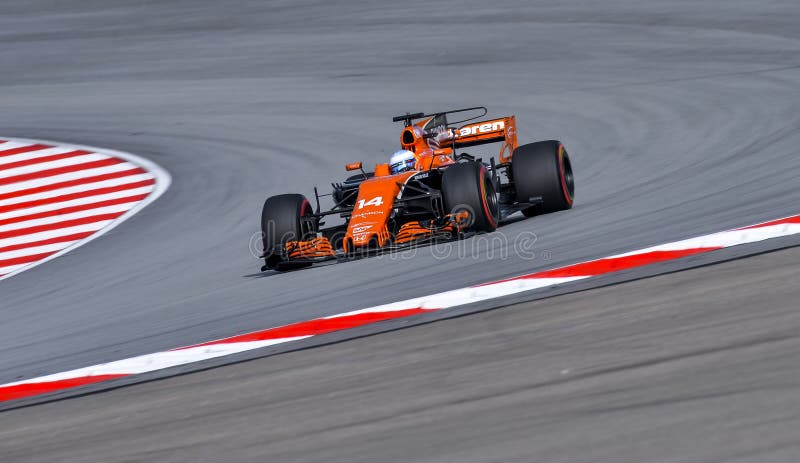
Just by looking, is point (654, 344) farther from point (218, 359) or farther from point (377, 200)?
point (377, 200)

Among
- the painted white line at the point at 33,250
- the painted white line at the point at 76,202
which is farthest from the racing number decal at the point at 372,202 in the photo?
the painted white line at the point at 76,202

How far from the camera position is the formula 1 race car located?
866cm

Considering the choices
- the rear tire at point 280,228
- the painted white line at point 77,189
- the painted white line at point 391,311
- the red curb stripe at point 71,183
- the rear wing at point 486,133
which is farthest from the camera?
the red curb stripe at point 71,183

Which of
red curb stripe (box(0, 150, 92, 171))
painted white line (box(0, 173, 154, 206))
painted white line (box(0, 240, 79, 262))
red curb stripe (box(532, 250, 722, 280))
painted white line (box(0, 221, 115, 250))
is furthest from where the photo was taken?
red curb stripe (box(0, 150, 92, 171))

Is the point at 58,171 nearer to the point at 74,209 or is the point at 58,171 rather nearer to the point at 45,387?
the point at 74,209

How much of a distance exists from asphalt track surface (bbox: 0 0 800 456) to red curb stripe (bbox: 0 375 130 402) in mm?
338

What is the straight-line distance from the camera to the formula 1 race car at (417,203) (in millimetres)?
8656

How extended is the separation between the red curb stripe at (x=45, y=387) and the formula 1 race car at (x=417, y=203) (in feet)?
10.2

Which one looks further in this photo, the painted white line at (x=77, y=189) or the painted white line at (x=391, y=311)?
the painted white line at (x=77, y=189)

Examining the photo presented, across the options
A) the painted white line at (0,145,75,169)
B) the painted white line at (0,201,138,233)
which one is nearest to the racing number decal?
the painted white line at (0,201,138,233)

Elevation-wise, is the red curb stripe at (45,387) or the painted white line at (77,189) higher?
the painted white line at (77,189)

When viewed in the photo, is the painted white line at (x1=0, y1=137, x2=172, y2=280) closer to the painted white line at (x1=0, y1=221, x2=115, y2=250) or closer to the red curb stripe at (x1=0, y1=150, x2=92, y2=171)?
the painted white line at (x1=0, y1=221, x2=115, y2=250)

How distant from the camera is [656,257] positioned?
6.39m

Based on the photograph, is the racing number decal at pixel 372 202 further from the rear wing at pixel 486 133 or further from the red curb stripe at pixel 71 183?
the red curb stripe at pixel 71 183
